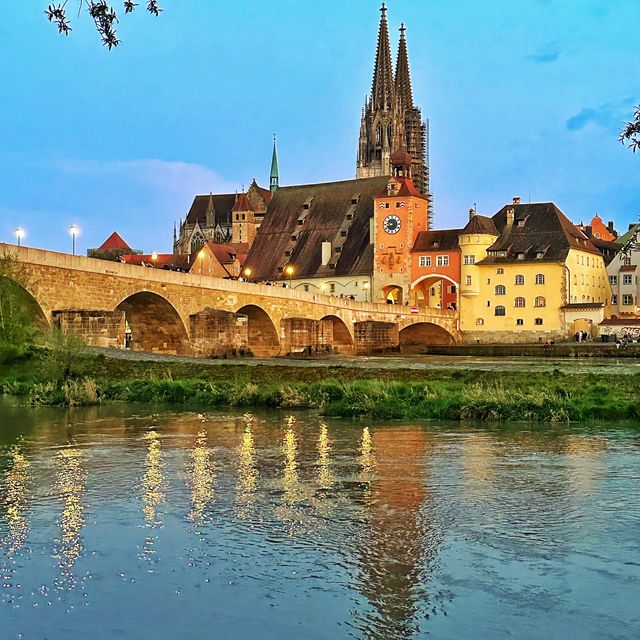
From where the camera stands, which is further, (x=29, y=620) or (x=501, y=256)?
(x=501, y=256)

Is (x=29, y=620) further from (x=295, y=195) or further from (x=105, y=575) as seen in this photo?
(x=295, y=195)

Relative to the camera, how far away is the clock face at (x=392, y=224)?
310ft

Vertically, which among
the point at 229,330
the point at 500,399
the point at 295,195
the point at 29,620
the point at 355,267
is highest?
the point at 295,195

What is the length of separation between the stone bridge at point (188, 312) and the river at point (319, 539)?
21.2 m

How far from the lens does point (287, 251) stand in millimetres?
104062

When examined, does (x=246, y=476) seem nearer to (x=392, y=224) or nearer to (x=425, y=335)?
(x=425, y=335)

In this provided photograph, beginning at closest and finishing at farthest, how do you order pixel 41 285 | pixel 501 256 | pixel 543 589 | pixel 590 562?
pixel 543 589 < pixel 590 562 < pixel 41 285 < pixel 501 256

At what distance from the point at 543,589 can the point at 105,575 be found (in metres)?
3.83

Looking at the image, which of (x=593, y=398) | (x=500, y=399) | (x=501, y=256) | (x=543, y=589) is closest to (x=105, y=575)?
(x=543, y=589)

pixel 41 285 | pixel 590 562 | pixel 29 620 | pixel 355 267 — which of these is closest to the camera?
pixel 29 620

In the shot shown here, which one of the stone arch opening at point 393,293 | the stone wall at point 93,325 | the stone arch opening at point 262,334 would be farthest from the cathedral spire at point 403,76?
the stone wall at point 93,325

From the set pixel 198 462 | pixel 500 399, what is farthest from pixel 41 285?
pixel 198 462

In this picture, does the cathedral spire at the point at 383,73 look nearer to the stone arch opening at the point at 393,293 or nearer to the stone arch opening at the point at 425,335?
the stone arch opening at the point at 393,293

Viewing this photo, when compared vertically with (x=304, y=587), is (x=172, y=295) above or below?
above
